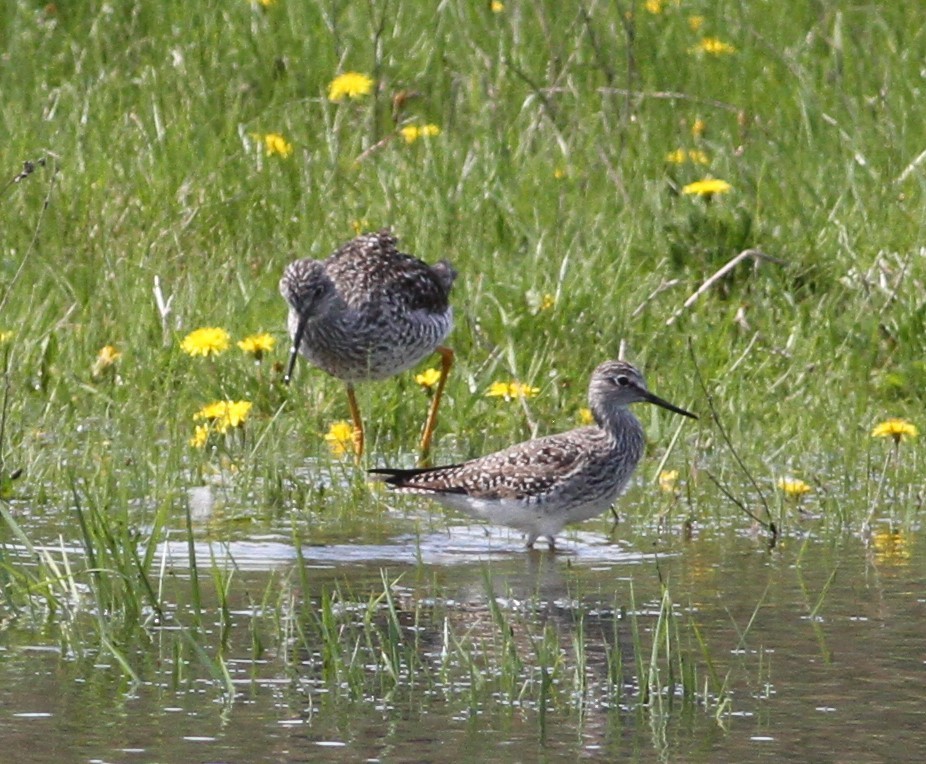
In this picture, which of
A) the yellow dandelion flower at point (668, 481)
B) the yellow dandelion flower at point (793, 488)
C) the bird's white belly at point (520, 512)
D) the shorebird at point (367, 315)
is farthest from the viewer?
the shorebird at point (367, 315)

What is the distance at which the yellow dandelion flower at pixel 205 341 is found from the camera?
768cm

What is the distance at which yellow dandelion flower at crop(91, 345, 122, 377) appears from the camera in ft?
25.9

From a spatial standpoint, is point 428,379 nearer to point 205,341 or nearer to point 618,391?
point 205,341

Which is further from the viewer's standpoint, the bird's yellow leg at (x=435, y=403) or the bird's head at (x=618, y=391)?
the bird's yellow leg at (x=435, y=403)

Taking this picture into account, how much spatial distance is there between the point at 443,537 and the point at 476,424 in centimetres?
139

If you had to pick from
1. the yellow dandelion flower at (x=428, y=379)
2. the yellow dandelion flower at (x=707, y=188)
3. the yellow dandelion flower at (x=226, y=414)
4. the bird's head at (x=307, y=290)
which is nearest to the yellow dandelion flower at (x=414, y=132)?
the yellow dandelion flower at (x=707, y=188)

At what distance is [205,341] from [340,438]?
2.46ft

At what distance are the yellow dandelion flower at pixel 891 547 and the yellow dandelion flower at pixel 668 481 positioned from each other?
0.77 m

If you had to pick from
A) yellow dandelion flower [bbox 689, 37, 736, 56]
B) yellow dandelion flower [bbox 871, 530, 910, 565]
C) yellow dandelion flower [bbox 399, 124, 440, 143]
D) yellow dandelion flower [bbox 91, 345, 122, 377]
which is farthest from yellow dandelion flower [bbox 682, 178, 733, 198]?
yellow dandelion flower [bbox 871, 530, 910, 565]

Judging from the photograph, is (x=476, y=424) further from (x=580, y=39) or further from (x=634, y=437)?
(x=580, y=39)

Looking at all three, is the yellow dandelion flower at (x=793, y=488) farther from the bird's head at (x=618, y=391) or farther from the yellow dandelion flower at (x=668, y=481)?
the bird's head at (x=618, y=391)

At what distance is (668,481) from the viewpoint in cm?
696

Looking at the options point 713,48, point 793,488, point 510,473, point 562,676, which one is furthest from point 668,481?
point 713,48

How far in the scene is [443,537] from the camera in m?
6.47
